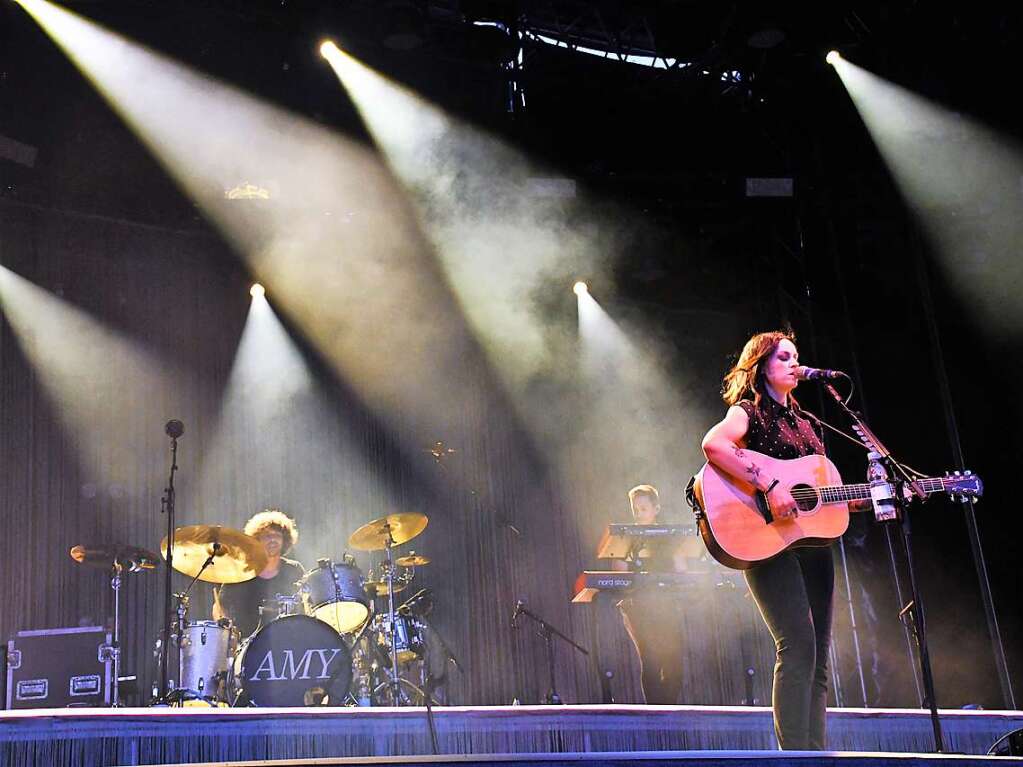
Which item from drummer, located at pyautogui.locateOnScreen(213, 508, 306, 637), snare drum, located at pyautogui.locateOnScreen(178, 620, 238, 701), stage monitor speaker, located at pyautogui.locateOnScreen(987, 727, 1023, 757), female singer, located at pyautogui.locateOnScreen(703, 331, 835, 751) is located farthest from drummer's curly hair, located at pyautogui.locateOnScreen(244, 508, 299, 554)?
stage monitor speaker, located at pyautogui.locateOnScreen(987, 727, 1023, 757)

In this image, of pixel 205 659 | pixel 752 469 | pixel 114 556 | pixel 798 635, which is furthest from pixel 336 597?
pixel 798 635

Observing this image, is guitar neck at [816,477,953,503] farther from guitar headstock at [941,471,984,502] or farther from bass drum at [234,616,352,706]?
bass drum at [234,616,352,706]

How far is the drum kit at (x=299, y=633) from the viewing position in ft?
21.0

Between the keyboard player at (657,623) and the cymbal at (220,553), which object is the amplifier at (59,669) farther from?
the keyboard player at (657,623)

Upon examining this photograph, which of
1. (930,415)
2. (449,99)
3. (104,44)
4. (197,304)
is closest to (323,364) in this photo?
(197,304)

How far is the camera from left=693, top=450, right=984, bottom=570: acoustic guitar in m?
3.79

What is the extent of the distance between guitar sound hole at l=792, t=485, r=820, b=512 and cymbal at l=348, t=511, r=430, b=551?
4.02 meters

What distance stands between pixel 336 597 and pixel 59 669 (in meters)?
1.80

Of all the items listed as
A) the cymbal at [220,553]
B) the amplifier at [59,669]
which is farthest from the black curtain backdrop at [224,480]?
the cymbal at [220,553]

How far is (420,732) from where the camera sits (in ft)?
15.3

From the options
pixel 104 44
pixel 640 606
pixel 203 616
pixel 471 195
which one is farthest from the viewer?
pixel 471 195

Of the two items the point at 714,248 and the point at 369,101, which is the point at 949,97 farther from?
the point at 369,101

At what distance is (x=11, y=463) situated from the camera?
864 cm

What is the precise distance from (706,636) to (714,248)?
3.67 meters
